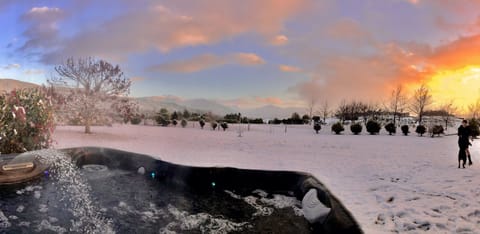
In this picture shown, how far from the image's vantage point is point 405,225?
4.36 meters

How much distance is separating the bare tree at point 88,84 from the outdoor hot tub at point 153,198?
7011 mm

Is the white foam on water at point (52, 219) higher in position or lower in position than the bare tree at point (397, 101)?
lower

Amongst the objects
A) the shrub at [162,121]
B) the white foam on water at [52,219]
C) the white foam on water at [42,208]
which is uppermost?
the shrub at [162,121]

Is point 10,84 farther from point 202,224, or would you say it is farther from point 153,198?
point 202,224

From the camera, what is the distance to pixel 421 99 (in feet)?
111

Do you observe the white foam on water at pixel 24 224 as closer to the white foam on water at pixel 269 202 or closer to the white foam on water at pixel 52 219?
the white foam on water at pixel 52 219

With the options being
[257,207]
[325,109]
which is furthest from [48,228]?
[325,109]

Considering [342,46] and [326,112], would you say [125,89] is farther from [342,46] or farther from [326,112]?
[326,112]

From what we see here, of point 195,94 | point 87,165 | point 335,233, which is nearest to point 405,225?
point 335,233

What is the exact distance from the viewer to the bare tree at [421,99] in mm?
33781

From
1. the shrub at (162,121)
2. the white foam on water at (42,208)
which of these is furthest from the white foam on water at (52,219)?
the shrub at (162,121)

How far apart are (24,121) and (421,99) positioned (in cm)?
3762

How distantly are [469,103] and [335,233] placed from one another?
43.5m


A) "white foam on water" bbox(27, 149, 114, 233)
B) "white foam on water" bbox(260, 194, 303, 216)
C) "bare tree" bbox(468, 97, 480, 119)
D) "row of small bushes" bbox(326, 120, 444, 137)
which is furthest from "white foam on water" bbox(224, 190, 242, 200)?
"bare tree" bbox(468, 97, 480, 119)
